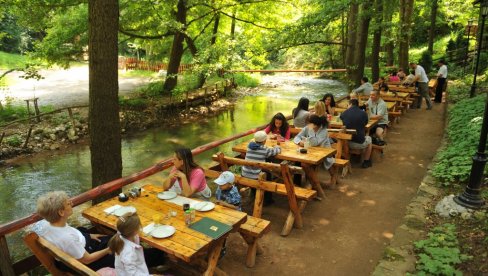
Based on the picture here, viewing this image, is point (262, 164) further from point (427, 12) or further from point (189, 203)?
point (427, 12)

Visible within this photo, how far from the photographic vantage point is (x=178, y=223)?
3.73m

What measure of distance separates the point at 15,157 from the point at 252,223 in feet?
31.6

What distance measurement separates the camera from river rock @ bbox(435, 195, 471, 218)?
16.6 feet

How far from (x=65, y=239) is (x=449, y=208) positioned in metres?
4.96

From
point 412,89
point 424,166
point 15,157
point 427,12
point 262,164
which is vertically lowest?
point 15,157

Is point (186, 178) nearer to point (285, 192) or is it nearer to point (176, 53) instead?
point (285, 192)

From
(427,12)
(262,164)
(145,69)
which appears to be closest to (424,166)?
(262,164)

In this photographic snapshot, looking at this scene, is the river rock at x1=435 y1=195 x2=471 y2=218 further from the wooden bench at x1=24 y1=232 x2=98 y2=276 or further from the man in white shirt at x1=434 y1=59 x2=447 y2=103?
the man in white shirt at x1=434 y1=59 x2=447 y2=103

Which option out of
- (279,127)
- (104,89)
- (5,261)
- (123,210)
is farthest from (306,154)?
(5,261)

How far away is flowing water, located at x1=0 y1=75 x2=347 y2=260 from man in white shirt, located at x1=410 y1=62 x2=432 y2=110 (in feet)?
20.8

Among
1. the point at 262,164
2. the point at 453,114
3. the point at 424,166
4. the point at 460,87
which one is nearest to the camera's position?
the point at 262,164

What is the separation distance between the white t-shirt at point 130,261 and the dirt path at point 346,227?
4.96ft

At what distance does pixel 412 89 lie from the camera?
1280 centimetres

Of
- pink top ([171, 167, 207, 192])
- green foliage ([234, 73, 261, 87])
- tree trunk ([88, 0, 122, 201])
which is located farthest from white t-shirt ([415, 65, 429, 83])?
green foliage ([234, 73, 261, 87])
